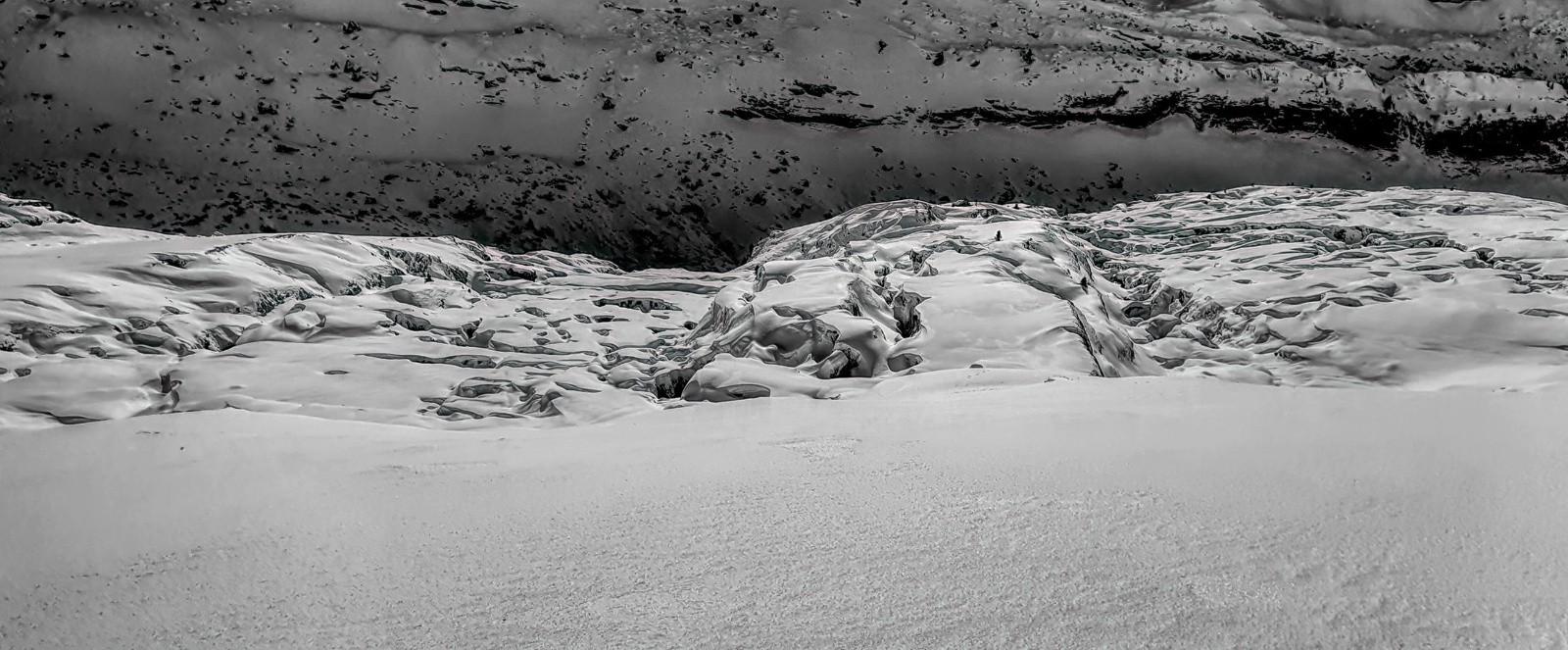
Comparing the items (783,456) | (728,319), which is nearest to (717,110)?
(728,319)

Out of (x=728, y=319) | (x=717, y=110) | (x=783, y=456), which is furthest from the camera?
(x=717, y=110)

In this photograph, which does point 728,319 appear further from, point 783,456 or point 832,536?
point 832,536

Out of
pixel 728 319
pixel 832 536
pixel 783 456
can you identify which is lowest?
pixel 728 319

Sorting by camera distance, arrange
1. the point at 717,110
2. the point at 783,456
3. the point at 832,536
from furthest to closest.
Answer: the point at 717,110 < the point at 783,456 < the point at 832,536

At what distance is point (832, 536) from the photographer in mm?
1182

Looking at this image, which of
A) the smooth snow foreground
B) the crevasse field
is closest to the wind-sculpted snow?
the crevasse field

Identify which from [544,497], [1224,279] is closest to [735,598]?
[544,497]

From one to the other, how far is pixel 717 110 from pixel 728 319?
4.61m

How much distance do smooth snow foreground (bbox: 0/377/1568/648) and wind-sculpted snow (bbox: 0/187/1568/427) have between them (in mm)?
841

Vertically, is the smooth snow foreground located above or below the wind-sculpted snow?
above

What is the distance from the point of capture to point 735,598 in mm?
1004

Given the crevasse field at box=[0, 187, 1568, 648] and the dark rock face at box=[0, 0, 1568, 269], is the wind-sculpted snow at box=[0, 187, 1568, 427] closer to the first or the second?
the crevasse field at box=[0, 187, 1568, 648]

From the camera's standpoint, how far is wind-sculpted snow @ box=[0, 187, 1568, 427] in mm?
2771

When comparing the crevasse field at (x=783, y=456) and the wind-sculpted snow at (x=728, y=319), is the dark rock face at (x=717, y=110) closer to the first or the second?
the wind-sculpted snow at (x=728, y=319)
